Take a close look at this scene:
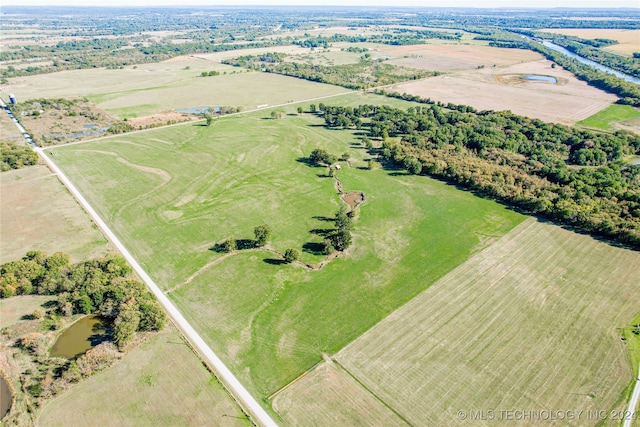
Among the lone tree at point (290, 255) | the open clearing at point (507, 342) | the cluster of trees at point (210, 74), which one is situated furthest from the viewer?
the cluster of trees at point (210, 74)

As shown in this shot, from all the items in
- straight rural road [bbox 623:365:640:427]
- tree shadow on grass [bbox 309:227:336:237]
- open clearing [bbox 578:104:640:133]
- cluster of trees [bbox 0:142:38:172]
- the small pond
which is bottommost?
straight rural road [bbox 623:365:640:427]

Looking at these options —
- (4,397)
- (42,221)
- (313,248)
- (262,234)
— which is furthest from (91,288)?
(313,248)

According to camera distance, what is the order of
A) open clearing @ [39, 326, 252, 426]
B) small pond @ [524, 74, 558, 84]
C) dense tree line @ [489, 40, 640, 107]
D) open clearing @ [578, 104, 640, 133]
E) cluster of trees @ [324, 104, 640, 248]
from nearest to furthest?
open clearing @ [39, 326, 252, 426] < cluster of trees @ [324, 104, 640, 248] < open clearing @ [578, 104, 640, 133] < dense tree line @ [489, 40, 640, 107] < small pond @ [524, 74, 558, 84]

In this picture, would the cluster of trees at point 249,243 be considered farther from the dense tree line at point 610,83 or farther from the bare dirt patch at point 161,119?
the dense tree line at point 610,83

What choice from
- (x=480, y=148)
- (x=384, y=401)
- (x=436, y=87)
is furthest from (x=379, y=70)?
(x=384, y=401)

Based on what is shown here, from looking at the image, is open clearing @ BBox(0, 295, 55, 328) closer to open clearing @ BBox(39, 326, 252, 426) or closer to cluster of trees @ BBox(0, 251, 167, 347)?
cluster of trees @ BBox(0, 251, 167, 347)

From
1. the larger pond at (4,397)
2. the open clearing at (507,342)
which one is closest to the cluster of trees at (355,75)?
the open clearing at (507,342)

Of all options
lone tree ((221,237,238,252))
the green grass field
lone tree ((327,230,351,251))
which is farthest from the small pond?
lone tree ((221,237,238,252))

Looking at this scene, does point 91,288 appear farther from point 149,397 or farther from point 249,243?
point 249,243
